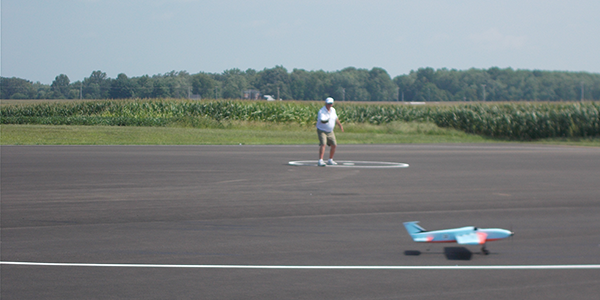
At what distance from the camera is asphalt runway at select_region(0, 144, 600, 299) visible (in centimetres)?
541

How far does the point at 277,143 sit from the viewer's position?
2931 cm

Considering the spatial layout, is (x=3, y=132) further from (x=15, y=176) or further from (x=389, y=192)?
(x=389, y=192)

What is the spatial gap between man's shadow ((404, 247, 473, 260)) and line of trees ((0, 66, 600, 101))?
125 feet

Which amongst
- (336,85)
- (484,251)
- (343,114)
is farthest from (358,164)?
(336,85)

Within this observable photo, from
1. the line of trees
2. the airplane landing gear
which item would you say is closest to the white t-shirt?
the airplane landing gear

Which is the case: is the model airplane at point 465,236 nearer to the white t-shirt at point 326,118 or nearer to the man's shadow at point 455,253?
the man's shadow at point 455,253

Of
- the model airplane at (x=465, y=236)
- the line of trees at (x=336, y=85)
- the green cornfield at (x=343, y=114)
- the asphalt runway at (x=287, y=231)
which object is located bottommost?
the asphalt runway at (x=287, y=231)

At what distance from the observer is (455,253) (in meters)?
6.81

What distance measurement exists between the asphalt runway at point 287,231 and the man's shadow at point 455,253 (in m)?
0.02

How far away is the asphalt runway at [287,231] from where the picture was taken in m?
5.41

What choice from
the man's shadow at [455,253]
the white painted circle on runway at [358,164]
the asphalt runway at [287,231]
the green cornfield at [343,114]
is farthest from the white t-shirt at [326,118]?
the green cornfield at [343,114]

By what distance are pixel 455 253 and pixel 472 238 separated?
27 centimetres

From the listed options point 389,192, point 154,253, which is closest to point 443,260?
point 154,253

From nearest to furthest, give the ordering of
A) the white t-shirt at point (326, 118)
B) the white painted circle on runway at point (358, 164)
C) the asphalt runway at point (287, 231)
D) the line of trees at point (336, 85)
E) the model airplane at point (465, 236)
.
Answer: the asphalt runway at point (287, 231) → the model airplane at point (465, 236) → the white painted circle on runway at point (358, 164) → the white t-shirt at point (326, 118) → the line of trees at point (336, 85)
